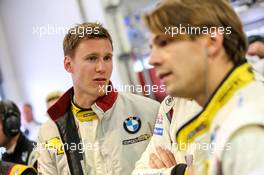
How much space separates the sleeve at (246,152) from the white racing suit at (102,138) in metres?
0.84

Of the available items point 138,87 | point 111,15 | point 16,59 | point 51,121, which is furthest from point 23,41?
point 51,121

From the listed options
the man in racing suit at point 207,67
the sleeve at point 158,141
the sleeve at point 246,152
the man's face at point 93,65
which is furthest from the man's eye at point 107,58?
the sleeve at point 246,152

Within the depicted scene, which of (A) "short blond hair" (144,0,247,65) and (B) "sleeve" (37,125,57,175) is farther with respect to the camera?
(B) "sleeve" (37,125,57,175)

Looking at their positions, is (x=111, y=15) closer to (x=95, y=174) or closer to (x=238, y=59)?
(x=95, y=174)

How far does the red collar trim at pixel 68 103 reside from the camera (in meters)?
1.52

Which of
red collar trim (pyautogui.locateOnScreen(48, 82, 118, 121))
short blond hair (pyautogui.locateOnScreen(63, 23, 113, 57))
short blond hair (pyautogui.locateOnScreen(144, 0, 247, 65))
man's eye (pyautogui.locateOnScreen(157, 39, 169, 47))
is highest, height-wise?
short blond hair (pyautogui.locateOnScreen(63, 23, 113, 57))

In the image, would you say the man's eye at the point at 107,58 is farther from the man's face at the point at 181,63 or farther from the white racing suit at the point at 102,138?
the man's face at the point at 181,63

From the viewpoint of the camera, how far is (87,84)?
5.12 feet

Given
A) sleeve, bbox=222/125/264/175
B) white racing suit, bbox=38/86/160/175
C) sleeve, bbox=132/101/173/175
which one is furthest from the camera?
white racing suit, bbox=38/86/160/175

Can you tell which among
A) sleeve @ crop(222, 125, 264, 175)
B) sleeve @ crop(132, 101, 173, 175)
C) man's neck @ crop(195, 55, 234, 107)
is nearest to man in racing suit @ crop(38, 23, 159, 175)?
sleeve @ crop(132, 101, 173, 175)

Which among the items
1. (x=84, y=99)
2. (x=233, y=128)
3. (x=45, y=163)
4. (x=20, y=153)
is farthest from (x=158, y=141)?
(x=20, y=153)

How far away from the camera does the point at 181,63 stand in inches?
31.9

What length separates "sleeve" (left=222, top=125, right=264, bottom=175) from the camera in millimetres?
648

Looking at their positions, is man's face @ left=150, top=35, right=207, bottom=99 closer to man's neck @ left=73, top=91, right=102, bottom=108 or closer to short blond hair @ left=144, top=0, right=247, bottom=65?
short blond hair @ left=144, top=0, right=247, bottom=65
